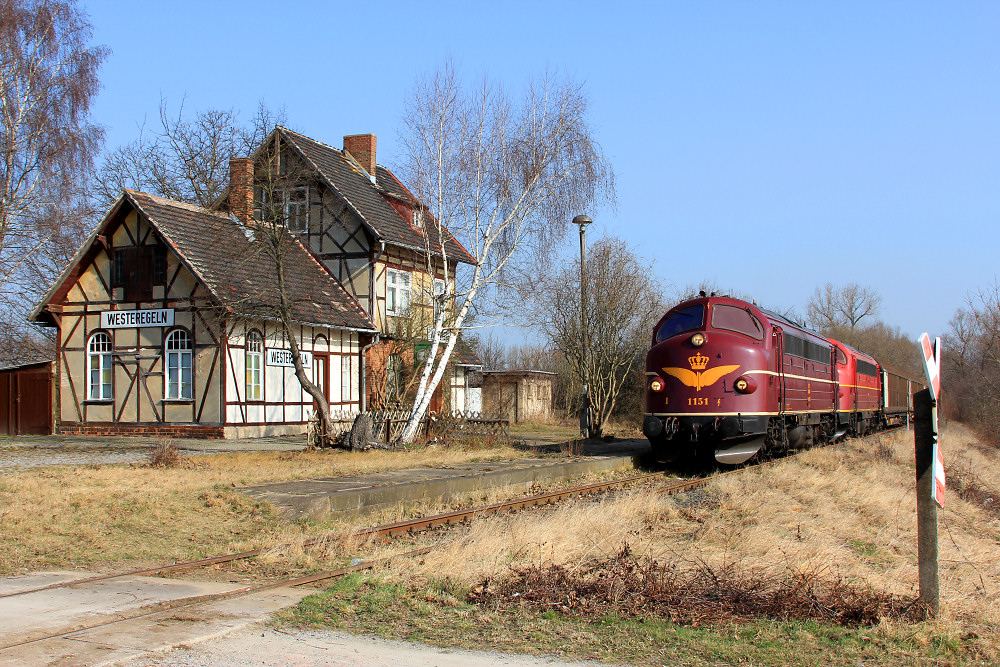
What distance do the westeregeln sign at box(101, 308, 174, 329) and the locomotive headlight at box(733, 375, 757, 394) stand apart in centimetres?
1529

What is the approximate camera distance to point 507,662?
5.41 m

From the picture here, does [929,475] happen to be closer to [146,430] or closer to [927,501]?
[927,501]

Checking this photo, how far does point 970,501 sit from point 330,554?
12078 mm

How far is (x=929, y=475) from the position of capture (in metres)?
6.33

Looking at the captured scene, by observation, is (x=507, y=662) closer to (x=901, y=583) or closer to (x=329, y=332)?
(x=901, y=583)

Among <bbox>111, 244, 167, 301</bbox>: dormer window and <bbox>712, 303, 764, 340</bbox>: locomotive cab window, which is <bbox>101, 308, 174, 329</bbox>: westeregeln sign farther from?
<bbox>712, 303, 764, 340</bbox>: locomotive cab window

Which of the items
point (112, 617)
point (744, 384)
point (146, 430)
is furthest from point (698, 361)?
point (146, 430)

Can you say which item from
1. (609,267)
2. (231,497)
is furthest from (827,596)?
(609,267)

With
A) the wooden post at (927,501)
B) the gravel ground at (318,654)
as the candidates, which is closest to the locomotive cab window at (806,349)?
the wooden post at (927,501)

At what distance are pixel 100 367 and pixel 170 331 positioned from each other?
102 inches

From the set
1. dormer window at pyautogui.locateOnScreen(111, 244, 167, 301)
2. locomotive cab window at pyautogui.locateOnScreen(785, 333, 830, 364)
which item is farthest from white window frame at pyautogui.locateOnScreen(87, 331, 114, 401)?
locomotive cab window at pyautogui.locateOnScreen(785, 333, 830, 364)

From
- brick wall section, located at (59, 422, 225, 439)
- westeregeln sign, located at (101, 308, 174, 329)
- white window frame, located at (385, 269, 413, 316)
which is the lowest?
brick wall section, located at (59, 422, 225, 439)

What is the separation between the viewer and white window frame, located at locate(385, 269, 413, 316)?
30.3 m

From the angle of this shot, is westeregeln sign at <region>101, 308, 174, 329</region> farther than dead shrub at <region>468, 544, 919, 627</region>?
Yes
